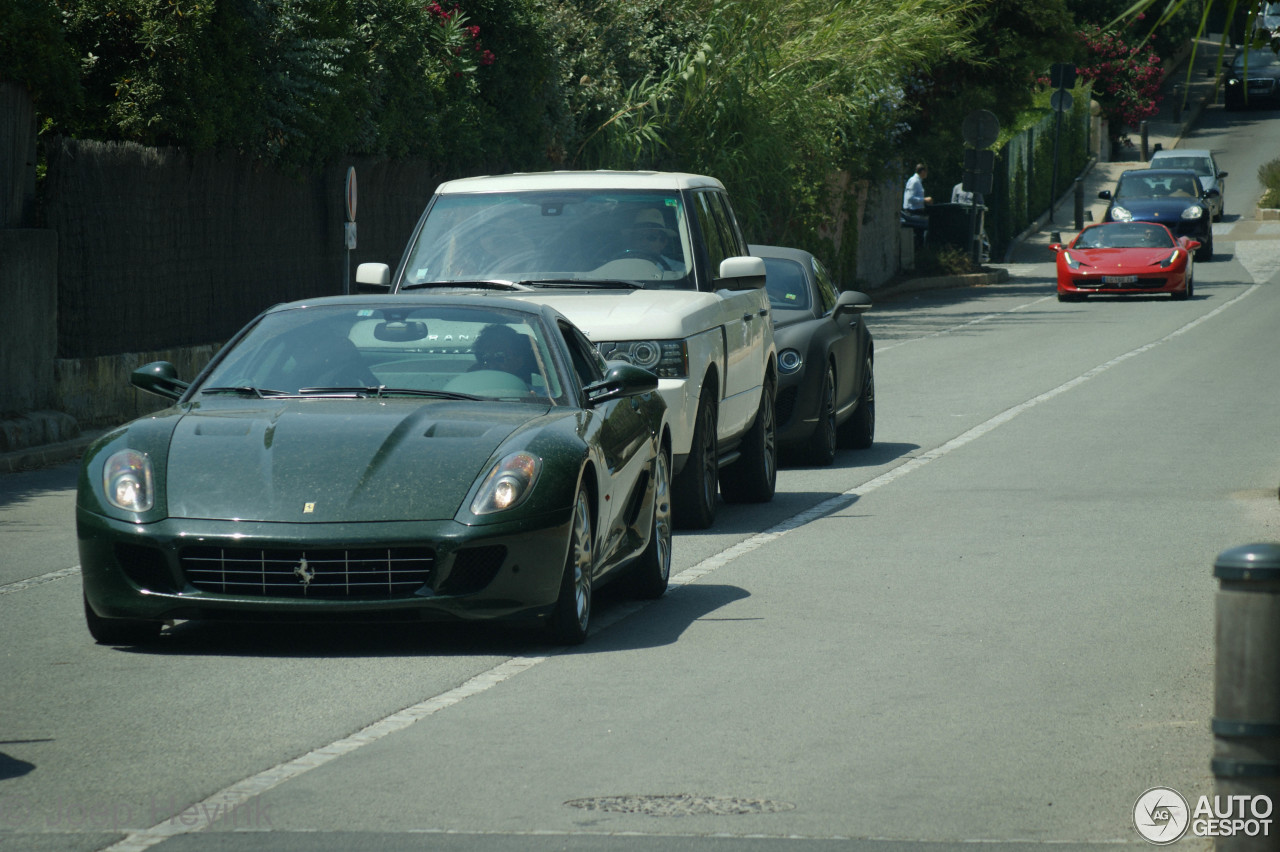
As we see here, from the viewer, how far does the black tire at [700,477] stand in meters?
11.0

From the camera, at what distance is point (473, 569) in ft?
24.1

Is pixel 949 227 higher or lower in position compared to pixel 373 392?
lower

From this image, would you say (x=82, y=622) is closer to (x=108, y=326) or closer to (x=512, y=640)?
(x=512, y=640)

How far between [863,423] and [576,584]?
807 cm

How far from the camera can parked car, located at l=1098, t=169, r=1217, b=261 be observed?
4569 cm

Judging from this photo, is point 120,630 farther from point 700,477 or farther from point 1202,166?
point 1202,166

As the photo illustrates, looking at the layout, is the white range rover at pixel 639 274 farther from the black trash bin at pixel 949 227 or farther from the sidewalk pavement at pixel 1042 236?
the black trash bin at pixel 949 227

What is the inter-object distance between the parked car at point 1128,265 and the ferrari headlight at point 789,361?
2275 centimetres

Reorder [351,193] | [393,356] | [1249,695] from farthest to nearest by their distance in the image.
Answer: [351,193]
[393,356]
[1249,695]

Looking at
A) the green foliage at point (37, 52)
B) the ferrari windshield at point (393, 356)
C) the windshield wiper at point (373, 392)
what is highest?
the green foliage at point (37, 52)

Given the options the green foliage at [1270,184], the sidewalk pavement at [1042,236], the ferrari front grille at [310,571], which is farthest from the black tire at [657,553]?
the green foliage at [1270,184]

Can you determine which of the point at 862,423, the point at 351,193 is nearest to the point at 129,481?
the point at 862,423

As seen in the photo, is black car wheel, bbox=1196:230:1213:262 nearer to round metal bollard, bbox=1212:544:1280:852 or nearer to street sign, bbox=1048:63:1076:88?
street sign, bbox=1048:63:1076:88

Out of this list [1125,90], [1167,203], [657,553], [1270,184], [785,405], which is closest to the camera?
[657,553]
